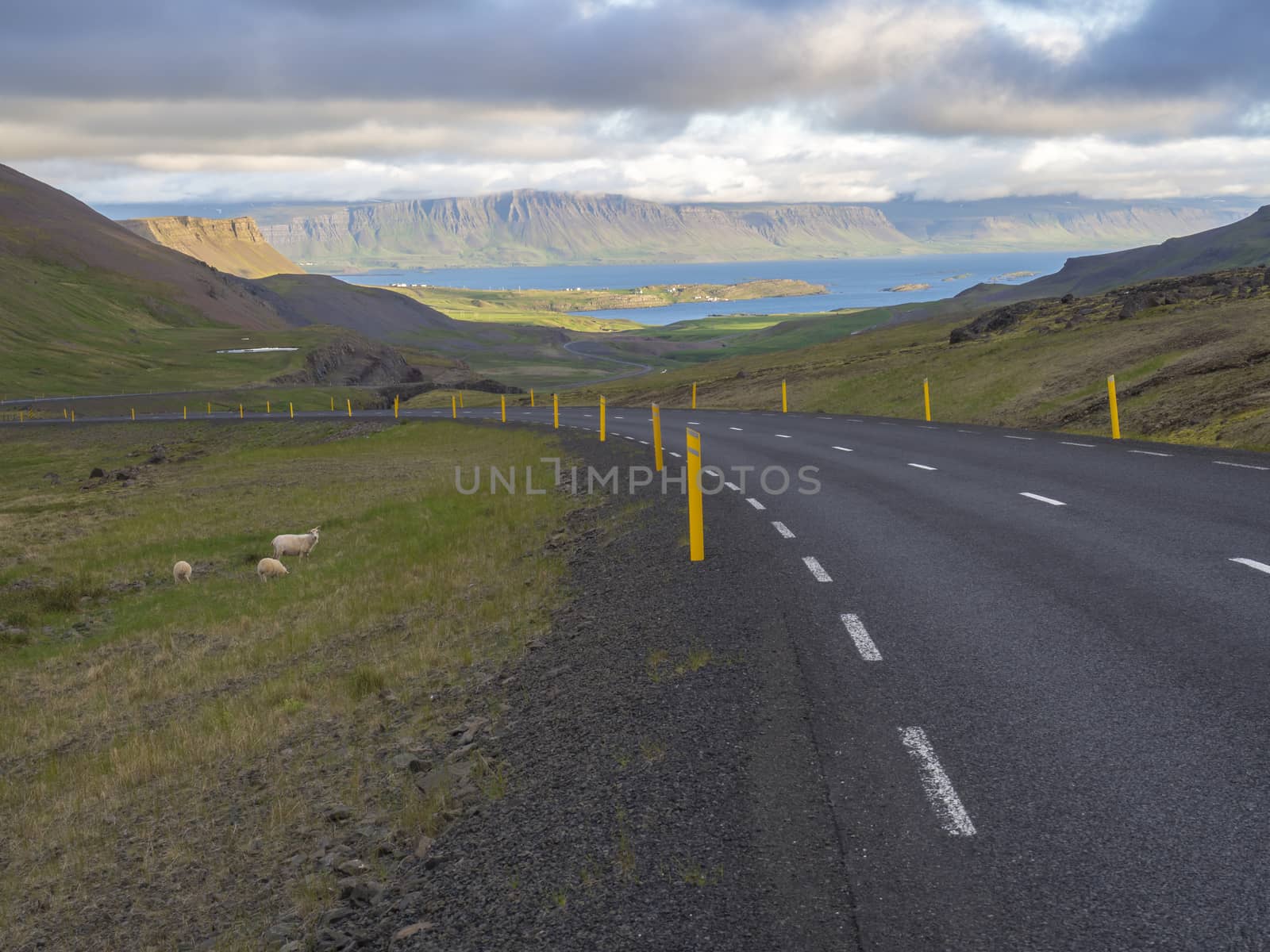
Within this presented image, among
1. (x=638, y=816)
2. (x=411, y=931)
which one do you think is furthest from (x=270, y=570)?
(x=411, y=931)

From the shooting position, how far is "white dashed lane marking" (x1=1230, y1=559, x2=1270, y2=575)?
9.99 m

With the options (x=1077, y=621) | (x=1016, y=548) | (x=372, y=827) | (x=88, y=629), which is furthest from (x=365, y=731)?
(x=88, y=629)

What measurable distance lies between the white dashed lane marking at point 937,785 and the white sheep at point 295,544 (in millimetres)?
15088

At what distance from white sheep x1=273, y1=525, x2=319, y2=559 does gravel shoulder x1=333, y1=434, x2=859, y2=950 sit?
10.7 m

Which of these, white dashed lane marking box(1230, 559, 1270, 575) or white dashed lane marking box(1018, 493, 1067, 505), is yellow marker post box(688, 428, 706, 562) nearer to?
white dashed lane marking box(1230, 559, 1270, 575)

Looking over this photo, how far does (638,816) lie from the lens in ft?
18.4

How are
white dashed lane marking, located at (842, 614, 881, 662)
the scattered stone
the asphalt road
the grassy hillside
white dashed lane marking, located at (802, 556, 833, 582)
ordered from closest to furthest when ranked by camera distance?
the asphalt road → the scattered stone → white dashed lane marking, located at (842, 614, 881, 662) → white dashed lane marking, located at (802, 556, 833, 582) → the grassy hillside

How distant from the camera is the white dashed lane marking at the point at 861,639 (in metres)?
7.97

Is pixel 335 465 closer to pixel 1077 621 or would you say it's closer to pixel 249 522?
pixel 249 522

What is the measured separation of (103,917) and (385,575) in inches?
393

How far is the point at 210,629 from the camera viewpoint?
14.9 metres

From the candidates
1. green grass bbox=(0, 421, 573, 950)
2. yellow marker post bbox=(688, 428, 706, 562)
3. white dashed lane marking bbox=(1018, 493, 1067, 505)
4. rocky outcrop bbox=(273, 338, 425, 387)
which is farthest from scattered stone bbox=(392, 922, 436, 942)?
rocky outcrop bbox=(273, 338, 425, 387)

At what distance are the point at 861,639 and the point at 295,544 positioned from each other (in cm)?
1360

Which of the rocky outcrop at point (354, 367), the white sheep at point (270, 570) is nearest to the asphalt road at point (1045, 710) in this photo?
the white sheep at point (270, 570)
